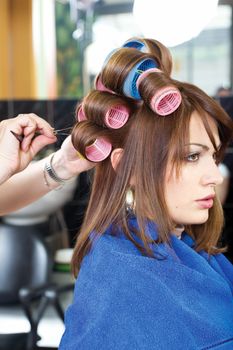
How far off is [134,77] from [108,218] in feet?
1.07

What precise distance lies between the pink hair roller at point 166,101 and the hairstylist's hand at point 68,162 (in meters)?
0.31

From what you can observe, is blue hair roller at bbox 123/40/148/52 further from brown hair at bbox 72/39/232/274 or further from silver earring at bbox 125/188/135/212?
silver earring at bbox 125/188/135/212

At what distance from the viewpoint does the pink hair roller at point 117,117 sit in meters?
1.15

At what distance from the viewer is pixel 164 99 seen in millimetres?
1100

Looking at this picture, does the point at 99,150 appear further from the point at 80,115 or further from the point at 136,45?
the point at 136,45

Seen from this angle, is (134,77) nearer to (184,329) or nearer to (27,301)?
(184,329)

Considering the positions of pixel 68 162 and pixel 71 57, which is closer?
pixel 68 162

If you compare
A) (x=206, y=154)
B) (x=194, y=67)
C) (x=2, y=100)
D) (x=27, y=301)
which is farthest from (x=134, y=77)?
(x=194, y=67)

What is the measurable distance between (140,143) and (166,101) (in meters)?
0.11

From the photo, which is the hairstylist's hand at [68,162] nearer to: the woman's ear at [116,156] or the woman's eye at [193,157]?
the woman's ear at [116,156]

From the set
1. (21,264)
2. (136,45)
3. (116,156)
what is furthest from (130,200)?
(21,264)

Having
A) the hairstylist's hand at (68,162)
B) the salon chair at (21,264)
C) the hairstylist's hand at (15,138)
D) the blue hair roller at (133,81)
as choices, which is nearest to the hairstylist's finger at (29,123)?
the hairstylist's hand at (15,138)

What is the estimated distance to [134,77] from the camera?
1.10 meters

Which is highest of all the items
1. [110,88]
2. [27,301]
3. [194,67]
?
[110,88]
